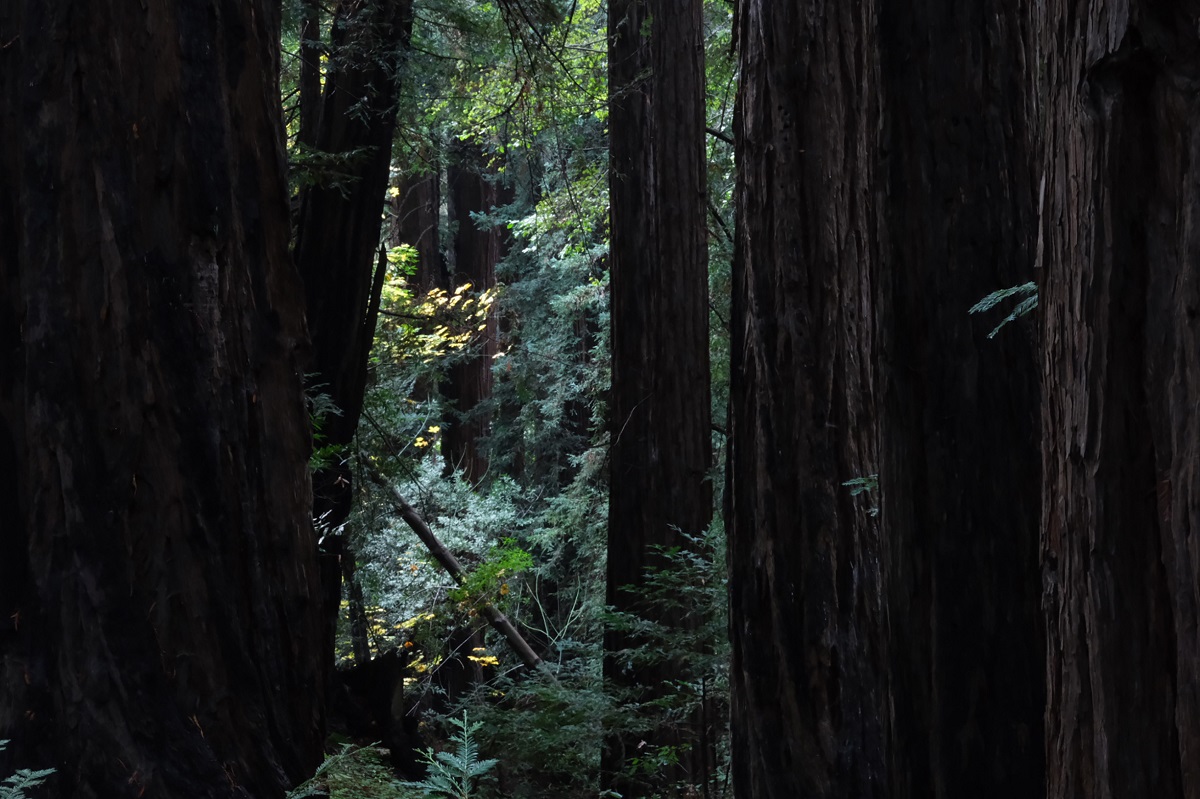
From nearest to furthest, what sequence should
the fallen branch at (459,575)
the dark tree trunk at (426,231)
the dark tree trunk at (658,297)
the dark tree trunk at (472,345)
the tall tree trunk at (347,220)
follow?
1. the tall tree trunk at (347,220)
2. the dark tree trunk at (658,297)
3. the fallen branch at (459,575)
4. the dark tree trunk at (426,231)
5. the dark tree trunk at (472,345)

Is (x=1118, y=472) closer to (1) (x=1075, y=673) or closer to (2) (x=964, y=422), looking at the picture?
(1) (x=1075, y=673)

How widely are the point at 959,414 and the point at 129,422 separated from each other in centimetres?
242

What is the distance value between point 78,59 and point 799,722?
3.38 m

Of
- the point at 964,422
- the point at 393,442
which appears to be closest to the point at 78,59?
the point at 964,422

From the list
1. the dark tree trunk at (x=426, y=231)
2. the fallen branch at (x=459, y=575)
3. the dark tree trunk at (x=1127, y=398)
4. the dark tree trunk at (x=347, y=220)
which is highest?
the dark tree trunk at (x=426, y=231)

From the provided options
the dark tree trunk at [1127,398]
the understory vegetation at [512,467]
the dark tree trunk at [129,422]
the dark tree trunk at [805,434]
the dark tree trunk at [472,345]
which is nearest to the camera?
the dark tree trunk at [1127,398]

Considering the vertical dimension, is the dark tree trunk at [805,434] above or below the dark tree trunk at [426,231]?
below

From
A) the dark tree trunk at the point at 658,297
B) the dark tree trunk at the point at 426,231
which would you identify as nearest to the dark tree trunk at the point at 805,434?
the dark tree trunk at the point at 658,297

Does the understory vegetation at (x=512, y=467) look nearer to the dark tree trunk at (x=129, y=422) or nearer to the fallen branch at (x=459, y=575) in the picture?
the fallen branch at (x=459, y=575)

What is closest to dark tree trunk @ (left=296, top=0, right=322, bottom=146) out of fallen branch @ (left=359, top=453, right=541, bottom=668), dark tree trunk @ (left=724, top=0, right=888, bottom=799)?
fallen branch @ (left=359, top=453, right=541, bottom=668)

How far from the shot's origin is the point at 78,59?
307 centimetres

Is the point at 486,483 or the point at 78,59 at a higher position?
the point at 78,59

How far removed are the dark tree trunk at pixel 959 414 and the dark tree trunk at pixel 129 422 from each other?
2.00 meters

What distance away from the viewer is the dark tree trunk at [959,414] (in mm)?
2736
